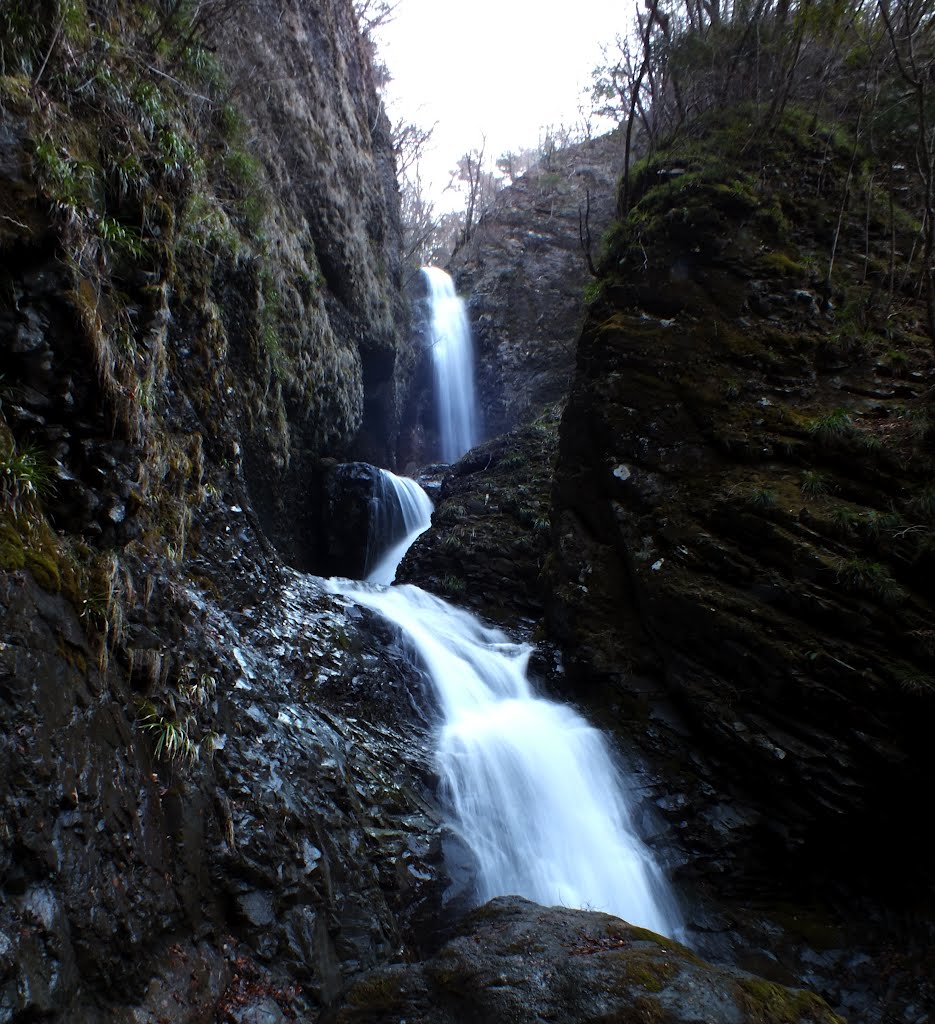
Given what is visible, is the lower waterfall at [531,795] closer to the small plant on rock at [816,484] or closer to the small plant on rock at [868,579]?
the small plant on rock at [868,579]

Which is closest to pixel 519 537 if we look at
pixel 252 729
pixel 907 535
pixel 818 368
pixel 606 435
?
pixel 606 435

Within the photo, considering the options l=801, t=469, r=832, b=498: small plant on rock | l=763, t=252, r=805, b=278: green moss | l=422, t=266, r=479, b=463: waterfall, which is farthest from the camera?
l=422, t=266, r=479, b=463: waterfall

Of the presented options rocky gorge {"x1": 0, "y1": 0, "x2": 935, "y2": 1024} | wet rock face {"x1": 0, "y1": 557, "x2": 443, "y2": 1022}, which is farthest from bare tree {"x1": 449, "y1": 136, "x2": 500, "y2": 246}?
wet rock face {"x1": 0, "y1": 557, "x2": 443, "y2": 1022}

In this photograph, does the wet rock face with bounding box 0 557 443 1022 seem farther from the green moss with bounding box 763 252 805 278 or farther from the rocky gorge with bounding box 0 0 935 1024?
the green moss with bounding box 763 252 805 278

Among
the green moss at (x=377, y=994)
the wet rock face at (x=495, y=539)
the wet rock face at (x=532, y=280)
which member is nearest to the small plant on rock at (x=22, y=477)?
the green moss at (x=377, y=994)

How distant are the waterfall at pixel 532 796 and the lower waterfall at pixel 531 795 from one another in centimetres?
1

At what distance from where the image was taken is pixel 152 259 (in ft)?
17.0

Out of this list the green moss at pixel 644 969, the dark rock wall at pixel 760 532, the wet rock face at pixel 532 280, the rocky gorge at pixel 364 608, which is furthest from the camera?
the wet rock face at pixel 532 280

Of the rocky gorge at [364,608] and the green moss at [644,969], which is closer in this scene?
the green moss at [644,969]

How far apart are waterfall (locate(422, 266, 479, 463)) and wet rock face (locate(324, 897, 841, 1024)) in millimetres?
18997

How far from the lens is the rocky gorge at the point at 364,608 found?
11.0ft

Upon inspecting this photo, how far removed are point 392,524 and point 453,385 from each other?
9.42m

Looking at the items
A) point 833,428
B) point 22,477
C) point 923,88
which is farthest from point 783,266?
point 22,477

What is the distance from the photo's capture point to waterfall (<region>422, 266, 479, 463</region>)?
22.4m
